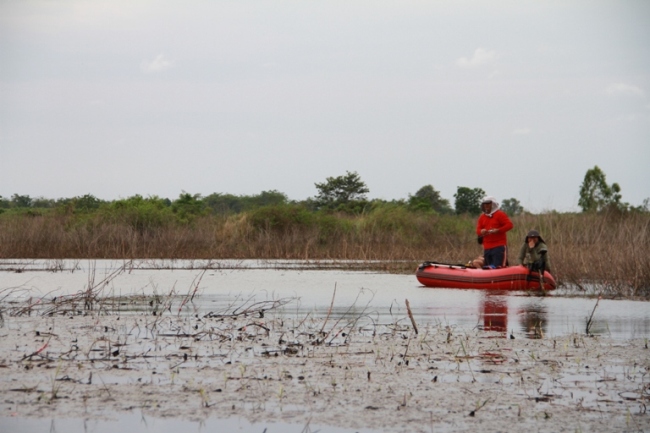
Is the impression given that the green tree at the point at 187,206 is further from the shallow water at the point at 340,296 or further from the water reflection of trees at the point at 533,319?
the water reflection of trees at the point at 533,319

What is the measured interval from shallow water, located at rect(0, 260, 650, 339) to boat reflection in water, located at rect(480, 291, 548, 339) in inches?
0.5

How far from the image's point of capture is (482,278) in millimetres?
17031

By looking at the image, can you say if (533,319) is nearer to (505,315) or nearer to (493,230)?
(505,315)

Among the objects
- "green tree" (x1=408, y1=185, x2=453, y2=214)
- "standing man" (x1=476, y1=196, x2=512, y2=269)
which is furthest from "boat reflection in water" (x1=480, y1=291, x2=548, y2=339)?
"green tree" (x1=408, y1=185, x2=453, y2=214)

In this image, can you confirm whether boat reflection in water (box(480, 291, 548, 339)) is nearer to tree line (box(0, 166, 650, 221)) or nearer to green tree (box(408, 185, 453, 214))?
tree line (box(0, 166, 650, 221))

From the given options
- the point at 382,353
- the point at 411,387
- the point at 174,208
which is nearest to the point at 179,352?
the point at 382,353

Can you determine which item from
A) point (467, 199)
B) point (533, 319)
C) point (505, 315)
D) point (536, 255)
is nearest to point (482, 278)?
point (536, 255)

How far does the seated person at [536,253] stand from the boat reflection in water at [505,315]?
74cm

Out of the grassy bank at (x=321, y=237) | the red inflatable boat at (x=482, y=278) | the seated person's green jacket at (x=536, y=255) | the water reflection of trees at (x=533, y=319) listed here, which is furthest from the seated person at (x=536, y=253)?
the water reflection of trees at (x=533, y=319)

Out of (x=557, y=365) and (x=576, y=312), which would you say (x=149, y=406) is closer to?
(x=557, y=365)

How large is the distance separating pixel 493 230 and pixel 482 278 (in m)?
0.94

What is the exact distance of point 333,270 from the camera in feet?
76.2

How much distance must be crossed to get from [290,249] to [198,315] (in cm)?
1874

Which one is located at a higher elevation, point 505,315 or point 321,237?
point 321,237
